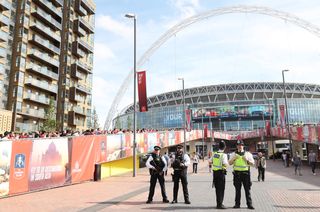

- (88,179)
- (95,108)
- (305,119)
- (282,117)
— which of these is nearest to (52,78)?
(95,108)

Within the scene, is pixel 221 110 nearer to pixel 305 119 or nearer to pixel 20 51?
pixel 305 119

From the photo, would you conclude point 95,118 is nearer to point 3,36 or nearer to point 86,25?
point 86,25

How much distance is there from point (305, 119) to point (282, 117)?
7724 cm

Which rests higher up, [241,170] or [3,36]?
[3,36]

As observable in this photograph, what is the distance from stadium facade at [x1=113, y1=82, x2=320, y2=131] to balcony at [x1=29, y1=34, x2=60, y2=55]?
51072 mm

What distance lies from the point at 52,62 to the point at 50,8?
936cm

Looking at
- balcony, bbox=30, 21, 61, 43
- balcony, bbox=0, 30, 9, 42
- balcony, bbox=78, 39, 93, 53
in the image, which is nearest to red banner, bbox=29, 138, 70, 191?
balcony, bbox=0, 30, 9, 42

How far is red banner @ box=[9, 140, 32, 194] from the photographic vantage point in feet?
37.3

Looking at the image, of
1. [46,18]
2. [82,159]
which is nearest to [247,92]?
[46,18]

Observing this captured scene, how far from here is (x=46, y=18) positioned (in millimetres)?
53250

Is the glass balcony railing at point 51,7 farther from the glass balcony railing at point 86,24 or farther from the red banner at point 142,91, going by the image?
the red banner at point 142,91

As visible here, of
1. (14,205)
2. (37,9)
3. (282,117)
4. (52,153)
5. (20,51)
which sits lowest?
(14,205)

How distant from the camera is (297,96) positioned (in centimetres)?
12200

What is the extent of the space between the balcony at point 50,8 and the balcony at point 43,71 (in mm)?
10516
